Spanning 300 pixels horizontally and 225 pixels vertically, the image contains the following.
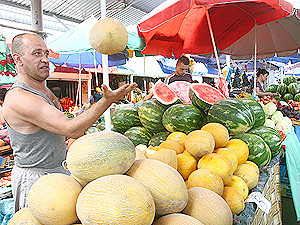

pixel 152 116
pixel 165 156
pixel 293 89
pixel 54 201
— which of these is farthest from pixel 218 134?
pixel 293 89

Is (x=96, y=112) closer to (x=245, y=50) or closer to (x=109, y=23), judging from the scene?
(x=109, y=23)

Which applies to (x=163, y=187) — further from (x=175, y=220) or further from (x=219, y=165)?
(x=219, y=165)

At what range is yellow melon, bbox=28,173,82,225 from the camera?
850 millimetres

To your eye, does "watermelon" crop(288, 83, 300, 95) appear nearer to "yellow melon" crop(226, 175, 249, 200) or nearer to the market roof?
the market roof

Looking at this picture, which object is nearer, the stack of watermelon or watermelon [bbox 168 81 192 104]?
watermelon [bbox 168 81 192 104]

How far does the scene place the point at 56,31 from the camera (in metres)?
9.36

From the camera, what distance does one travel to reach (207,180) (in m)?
1.37

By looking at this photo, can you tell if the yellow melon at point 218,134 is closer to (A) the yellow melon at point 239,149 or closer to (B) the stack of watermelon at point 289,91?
(A) the yellow melon at point 239,149

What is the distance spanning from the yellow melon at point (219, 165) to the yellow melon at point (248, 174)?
331 mm

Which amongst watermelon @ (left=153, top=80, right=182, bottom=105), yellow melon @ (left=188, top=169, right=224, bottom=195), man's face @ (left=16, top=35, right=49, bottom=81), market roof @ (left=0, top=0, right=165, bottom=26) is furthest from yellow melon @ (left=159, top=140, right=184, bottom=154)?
market roof @ (left=0, top=0, right=165, bottom=26)

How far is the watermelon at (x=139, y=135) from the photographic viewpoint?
2.58 meters

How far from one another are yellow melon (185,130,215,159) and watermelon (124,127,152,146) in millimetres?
971

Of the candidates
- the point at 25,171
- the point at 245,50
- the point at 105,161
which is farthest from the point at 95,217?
the point at 245,50

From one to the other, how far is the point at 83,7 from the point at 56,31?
2.22 metres
